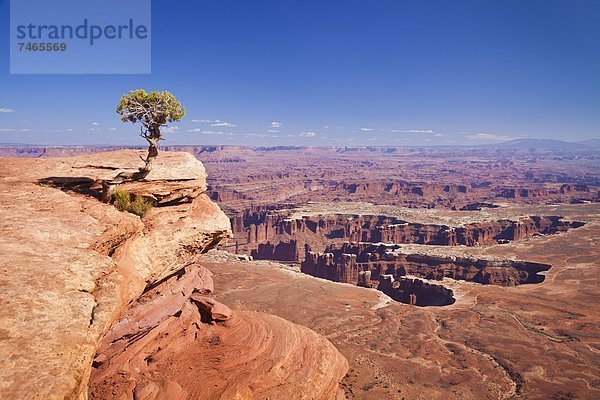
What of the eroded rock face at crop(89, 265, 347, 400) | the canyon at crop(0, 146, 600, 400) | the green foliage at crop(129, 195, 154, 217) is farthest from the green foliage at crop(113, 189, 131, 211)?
the eroded rock face at crop(89, 265, 347, 400)

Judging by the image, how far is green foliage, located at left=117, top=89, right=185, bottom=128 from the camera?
17125mm

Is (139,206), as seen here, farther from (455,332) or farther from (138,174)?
(455,332)

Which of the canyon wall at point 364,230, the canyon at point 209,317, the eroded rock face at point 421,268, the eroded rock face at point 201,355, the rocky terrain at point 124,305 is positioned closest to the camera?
the rocky terrain at point 124,305

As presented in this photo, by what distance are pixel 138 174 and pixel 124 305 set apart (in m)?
7.51

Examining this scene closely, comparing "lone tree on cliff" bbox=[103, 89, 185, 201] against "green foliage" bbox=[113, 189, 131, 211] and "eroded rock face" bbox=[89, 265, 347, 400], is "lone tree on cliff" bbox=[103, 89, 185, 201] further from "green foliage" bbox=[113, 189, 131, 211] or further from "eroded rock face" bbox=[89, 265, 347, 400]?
"eroded rock face" bbox=[89, 265, 347, 400]

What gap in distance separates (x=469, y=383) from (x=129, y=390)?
2325cm

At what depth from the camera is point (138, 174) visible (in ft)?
55.0

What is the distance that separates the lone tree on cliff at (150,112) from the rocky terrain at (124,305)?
4.24 feet

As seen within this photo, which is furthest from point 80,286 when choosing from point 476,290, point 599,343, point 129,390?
point 476,290

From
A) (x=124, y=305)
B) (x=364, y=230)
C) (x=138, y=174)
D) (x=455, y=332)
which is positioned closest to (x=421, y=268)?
(x=455, y=332)

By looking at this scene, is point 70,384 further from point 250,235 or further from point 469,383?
point 250,235

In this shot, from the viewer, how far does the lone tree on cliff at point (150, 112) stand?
17.0 metres

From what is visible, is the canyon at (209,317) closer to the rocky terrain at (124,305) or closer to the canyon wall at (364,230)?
the rocky terrain at (124,305)

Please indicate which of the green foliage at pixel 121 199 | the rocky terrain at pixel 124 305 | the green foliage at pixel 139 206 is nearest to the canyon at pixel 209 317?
the rocky terrain at pixel 124 305
